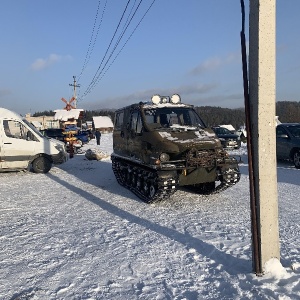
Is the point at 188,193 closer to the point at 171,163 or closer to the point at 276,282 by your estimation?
the point at 171,163

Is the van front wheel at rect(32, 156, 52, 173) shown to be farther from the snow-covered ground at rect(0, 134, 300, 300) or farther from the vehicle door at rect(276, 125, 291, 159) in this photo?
the vehicle door at rect(276, 125, 291, 159)

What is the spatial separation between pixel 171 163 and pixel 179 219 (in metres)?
1.42

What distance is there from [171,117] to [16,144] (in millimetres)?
6954

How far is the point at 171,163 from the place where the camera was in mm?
7625

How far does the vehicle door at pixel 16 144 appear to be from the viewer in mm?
13008

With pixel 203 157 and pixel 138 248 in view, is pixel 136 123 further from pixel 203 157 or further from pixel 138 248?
pixel 138 248

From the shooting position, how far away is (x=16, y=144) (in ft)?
43.2

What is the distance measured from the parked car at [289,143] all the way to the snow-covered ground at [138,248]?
4941mm

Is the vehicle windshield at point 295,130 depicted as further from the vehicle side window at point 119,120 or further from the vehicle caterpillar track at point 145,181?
the vehicle caterpillar track at point 145,181

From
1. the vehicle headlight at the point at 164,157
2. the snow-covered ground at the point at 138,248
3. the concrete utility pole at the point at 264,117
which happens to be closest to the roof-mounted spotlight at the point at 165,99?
the vehicle headlight at the point at 164,157

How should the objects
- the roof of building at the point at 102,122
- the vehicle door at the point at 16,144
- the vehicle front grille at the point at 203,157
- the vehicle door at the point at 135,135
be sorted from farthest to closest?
the roof of building at the point at 102,122, the vehicle door at the point at 16,144, the vehicle door at the point at 135,135, the vehicle front grille at the point at 203,157

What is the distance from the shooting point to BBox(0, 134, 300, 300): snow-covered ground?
151 inches

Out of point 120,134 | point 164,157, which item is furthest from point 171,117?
point 120,134

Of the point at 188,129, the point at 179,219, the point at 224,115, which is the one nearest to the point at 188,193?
the point at 188,129
